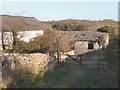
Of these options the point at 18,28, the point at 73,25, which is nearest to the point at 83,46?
the point at 18,28

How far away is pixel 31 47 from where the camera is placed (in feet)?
95.1

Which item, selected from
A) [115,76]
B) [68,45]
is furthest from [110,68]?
[68,45]

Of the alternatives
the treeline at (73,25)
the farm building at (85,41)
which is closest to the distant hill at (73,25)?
the treeline at (73,25)

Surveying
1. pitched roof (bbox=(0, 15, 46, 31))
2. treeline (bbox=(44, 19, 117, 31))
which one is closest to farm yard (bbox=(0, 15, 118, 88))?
pitched roof (bbox=(0, 15, 46, 31))

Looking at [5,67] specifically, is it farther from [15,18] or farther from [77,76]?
[15,18]

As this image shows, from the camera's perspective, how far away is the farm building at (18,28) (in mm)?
28750

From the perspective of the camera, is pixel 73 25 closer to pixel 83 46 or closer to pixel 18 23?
pixel 83 46

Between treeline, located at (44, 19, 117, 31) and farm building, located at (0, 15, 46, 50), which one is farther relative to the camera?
treeline, located at (44, 19, 117, 31)

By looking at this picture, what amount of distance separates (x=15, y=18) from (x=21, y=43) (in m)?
7.43

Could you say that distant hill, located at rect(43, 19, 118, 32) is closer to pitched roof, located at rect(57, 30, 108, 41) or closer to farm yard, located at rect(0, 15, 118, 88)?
farm yard, located at rect(0, 15, 118, 88)

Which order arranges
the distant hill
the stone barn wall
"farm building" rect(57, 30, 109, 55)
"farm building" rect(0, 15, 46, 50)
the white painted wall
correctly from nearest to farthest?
"farm building" rect(0, 15, 46, 50) → the white painted wall → "farm building" rect(57, 30, 109, 55) → the stone barn wall → the distant hill

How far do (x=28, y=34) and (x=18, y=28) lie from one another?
1.75 m

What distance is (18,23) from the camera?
33.7 meters

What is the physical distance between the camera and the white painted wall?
3094cm
